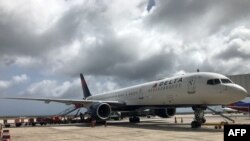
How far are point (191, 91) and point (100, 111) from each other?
10.9m

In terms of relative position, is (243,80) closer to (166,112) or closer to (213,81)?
(166,112)

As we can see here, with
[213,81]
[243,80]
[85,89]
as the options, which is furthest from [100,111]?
[243,80]

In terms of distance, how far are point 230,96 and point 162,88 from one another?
7.33 meters

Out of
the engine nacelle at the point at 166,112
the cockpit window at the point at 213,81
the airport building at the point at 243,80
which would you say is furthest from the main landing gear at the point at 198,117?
the airport building at the point at 243,80

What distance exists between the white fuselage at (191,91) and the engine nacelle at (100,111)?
3477mm

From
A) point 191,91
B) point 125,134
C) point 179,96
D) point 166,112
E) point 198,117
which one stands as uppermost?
point 191,91

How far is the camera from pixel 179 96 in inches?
956

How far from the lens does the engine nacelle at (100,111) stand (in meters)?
30.0

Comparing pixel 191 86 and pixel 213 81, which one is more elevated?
pixel 213 81

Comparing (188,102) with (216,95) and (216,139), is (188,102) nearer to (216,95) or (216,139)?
(216,95)

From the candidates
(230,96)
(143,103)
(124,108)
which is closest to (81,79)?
(124,108)

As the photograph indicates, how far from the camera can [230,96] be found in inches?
819

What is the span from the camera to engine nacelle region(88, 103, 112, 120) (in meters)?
30.0

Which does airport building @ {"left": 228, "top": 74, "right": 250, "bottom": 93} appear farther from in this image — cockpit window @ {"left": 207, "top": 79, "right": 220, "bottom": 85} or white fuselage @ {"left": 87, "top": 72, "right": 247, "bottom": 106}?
cockpit window @ {"left": 207, "top": 79, "right": 220, "bottom": 85}
